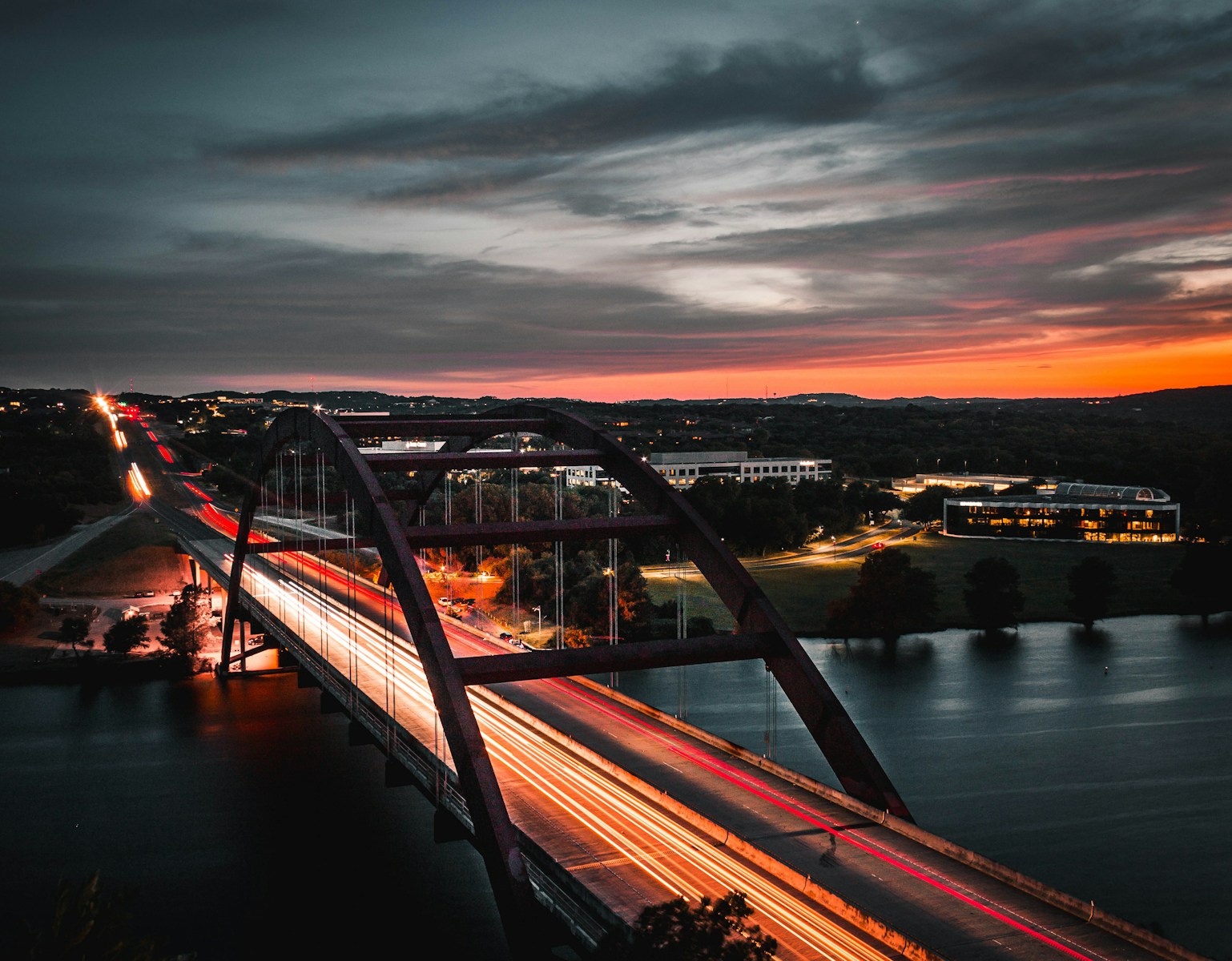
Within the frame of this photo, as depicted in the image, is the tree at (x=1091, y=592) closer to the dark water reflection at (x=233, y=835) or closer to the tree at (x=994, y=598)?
the tree at (x=994, y=598)

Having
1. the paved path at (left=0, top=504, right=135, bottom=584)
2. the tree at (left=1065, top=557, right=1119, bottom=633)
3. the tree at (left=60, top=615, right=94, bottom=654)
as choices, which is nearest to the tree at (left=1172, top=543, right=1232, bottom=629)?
the tree at (left=1065, top=557, right=1119, bottom=633)

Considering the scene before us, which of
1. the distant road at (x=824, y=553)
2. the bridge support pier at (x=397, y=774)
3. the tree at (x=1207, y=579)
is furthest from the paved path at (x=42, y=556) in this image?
the tree at (x=1207, y=579)

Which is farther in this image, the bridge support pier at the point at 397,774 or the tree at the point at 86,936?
the bridge support pier at the point at 397,774

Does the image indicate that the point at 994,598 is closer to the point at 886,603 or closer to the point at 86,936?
the point at 886,603

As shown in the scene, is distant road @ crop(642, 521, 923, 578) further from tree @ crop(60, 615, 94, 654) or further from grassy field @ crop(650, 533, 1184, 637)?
tree @ crop(60, 615, 94, 654)

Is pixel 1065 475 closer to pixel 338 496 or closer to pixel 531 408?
pixel 338 496
